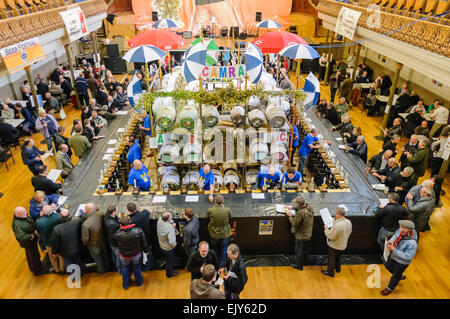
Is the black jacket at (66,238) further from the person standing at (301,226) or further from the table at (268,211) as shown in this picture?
the person standing at (301,226)

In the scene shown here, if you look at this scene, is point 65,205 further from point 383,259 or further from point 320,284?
point 383,259

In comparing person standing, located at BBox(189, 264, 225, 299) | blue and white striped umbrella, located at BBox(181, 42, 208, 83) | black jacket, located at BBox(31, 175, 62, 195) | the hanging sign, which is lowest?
black jacket, located at BBox(31, 175, 62, 195)

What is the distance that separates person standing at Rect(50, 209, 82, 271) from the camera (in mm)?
5152

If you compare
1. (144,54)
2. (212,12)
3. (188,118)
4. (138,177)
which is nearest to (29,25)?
(144,54)

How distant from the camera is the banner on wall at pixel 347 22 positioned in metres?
12.6

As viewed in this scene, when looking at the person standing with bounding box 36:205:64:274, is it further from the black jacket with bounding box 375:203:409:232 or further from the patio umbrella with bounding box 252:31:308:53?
the patio umbrella with bounding box 252:31:308:53

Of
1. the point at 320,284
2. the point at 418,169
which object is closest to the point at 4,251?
the point at 320,284

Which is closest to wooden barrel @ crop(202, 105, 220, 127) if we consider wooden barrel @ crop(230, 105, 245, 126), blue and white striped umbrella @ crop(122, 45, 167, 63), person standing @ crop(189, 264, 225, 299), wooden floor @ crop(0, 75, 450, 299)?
wooden barrel @ crop(230, 105, 245, 126)

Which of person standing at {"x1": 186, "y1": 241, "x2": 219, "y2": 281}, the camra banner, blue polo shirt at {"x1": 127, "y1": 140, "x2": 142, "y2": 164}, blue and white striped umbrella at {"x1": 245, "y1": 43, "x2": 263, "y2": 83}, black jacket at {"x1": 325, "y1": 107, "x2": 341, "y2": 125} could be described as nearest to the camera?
person standing at {"x1": 186, "y1": 241, "x2": 219, "y2": 281}

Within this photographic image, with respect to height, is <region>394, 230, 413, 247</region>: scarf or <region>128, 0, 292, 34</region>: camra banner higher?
<region>128, 0, 292, 34</region>: camra banner

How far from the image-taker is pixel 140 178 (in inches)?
257

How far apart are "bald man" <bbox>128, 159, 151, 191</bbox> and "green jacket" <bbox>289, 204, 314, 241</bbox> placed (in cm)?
297

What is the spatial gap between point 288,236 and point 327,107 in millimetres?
5426

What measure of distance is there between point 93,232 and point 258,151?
3.72 meters
